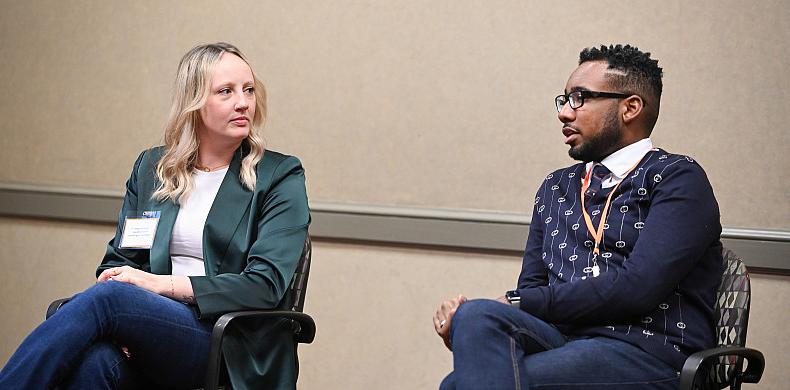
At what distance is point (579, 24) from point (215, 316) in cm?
192

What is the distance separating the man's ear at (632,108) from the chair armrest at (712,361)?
2.22 feet

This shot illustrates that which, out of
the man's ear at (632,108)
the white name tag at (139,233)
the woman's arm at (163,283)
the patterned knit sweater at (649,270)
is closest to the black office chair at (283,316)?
the woman's arm at (163,283)

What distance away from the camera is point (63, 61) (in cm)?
431

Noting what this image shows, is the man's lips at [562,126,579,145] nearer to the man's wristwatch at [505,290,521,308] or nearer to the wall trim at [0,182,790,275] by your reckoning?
the man's wristwatch at [505,290,521,308]

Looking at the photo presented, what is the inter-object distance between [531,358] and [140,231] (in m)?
1.26

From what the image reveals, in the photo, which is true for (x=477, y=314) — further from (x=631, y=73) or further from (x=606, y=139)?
(x=631, y=73)

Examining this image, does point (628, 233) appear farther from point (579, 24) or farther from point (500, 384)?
point (579, 24)

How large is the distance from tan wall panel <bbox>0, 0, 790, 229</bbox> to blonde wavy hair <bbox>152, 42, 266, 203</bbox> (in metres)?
1.01

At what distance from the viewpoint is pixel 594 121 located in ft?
8.49

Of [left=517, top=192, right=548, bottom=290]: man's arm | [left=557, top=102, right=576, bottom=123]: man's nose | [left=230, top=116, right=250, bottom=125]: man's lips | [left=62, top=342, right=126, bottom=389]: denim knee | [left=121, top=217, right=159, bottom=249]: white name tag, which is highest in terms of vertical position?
[left=557, top=102, right=576, bottom=123]: man's nose

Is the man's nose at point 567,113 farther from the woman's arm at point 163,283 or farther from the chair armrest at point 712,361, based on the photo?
the woman's arm at point 163,283

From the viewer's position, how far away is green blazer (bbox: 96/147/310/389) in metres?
2.55

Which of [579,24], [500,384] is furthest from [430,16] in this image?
[500,384]

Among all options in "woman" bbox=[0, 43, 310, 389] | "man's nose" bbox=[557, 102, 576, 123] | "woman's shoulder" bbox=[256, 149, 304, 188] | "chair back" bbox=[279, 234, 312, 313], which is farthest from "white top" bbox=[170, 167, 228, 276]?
"man's nose" bbox=[557, 102, 576, 123]
